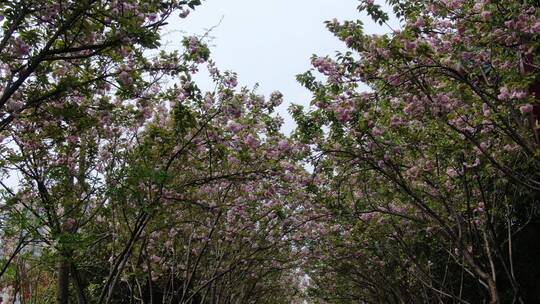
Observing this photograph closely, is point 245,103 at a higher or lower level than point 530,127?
higher

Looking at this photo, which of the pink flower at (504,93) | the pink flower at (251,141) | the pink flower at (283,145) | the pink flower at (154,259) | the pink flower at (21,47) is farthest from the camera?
the pink flower at (154,259)

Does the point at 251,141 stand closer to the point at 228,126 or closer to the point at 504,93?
the point at 228,126

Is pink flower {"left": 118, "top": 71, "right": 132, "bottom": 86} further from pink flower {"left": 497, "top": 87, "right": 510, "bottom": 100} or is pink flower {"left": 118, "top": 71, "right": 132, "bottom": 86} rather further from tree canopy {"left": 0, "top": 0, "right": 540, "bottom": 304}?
pink flower {"left": 497, "top": 87, "right": 510, "bottom": 100}

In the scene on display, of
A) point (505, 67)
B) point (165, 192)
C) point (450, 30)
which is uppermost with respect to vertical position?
point (450, 30)

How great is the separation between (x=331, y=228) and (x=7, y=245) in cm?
792

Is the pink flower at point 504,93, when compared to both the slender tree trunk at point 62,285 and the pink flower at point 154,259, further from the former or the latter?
the pink flower at point 154,259

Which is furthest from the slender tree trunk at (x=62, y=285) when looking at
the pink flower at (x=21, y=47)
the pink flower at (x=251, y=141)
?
the pink flower at (x=21, y=47)

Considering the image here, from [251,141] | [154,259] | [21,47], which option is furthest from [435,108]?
[154,259]

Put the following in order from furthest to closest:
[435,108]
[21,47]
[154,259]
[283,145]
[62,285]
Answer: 1. [154,259]
2. [283,145]
3. [62,285]
4. [435,108]
5. [21,47]

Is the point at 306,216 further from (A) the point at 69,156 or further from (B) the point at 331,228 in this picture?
(A) the point at 69,156

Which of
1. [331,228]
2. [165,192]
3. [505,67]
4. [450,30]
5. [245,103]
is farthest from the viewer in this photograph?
[331,228]

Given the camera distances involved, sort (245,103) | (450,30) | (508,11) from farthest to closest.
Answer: (245,103) → (450,30) → (508,11)

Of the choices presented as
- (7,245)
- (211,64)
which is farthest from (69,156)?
(7,245)

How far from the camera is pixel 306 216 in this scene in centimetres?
1270
